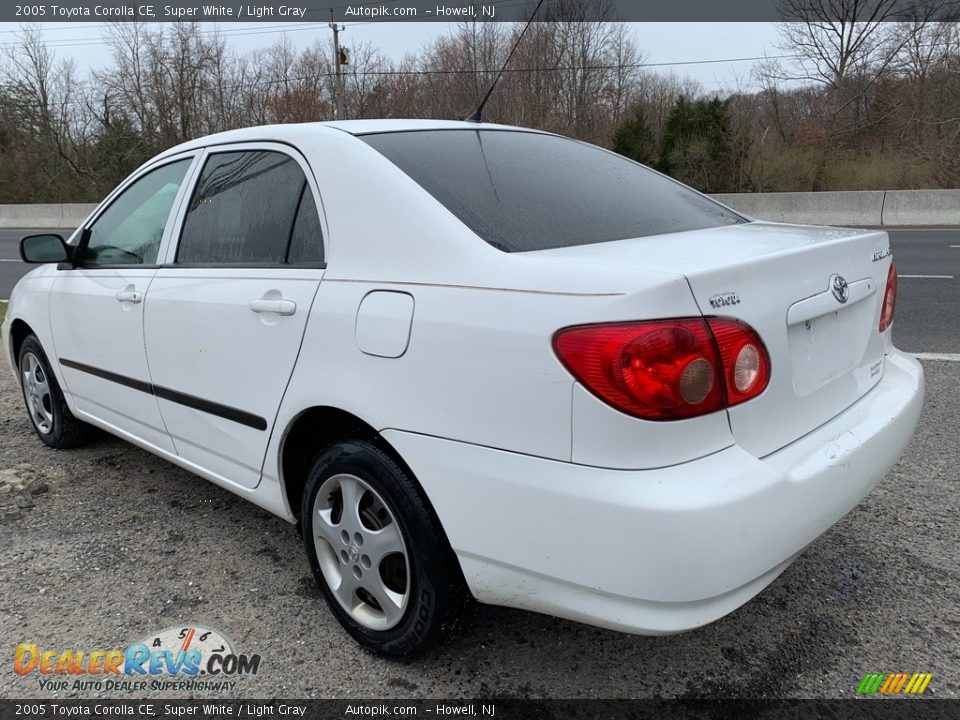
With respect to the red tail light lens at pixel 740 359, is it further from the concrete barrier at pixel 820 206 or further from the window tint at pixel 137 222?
the concrete barrier at pixel 820 206

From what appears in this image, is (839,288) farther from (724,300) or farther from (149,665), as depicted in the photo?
(149,665)

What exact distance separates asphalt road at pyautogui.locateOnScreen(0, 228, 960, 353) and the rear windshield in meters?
3.90

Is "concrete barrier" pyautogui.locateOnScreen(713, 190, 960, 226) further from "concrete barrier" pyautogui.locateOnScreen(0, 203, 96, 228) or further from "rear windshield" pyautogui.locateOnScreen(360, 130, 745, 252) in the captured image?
"concrete barrier" pyautogui.locateOnScreen(0, 203, 96, 228)

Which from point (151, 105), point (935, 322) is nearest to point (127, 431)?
point (935, 322)

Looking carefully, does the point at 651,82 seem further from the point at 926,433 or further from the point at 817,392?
the point at 817,392

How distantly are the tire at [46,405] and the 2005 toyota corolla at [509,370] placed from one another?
133cm

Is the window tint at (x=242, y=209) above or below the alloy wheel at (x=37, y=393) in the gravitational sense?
above

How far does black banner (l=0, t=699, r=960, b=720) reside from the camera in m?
2.04

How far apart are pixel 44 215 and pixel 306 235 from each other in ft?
96.9

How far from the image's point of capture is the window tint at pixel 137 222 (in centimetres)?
319

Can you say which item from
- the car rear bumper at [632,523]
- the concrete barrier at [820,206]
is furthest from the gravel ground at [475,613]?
the concrete barrier at [820,206]

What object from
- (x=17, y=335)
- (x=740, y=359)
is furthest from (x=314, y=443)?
(x=17, y=335)

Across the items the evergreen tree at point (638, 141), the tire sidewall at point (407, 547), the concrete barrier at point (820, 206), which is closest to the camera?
the tire sidewall at point (407, 547)

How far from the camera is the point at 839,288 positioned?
207 centimetres
